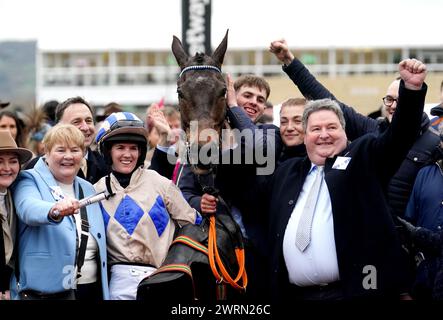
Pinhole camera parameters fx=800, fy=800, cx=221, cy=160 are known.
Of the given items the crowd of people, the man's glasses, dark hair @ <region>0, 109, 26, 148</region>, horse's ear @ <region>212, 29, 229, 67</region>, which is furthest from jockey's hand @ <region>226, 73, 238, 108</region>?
dark hair @ <region>0, 109, 26, 148</region>

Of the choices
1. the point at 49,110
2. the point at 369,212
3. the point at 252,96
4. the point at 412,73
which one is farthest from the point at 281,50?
the point at 49,110

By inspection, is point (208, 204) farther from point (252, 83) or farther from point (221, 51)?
point (252, 83)

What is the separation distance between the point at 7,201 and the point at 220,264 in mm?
1518

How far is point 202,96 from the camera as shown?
5.54 metres

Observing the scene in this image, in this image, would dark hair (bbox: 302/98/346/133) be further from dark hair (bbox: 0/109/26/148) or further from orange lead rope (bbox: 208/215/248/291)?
dark hair (bbox: 0/109/26/148)

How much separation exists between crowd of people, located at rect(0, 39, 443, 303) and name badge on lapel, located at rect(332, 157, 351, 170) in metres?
0.02

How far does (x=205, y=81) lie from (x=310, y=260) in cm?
144

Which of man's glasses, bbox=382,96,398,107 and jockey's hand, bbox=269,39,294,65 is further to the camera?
man's glasses, bbox=382,96,398,107

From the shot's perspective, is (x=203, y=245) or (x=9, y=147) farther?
(x=9, y=147)

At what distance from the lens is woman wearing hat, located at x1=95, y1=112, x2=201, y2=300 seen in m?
5.46

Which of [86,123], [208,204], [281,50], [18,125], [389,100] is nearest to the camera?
[208,204]

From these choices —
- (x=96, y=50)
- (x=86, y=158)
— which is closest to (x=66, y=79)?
(x=96, y=50)

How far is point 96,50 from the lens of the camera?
68.6 metres

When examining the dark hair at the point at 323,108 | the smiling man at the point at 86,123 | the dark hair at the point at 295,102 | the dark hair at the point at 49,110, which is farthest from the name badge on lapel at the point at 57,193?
the dark hair at the point at 49,110
